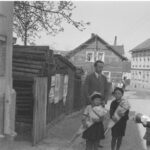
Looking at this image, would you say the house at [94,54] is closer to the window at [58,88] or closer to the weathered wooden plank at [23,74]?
the window at [58,88]

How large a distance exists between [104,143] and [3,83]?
291 cm

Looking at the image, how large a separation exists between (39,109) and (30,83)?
0.94 m

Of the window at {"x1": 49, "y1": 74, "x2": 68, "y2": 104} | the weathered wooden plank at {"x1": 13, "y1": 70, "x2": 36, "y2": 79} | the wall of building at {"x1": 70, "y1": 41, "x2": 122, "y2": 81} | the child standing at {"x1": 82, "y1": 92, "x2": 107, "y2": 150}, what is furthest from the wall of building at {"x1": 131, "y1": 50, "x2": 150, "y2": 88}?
the child standing at {"x1": 82, "y1": 92, "x2": 107, "y2": 150}

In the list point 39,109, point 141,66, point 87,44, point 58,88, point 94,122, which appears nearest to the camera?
point 94,122

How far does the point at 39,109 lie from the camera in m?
7.46

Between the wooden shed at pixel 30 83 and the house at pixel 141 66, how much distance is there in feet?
192

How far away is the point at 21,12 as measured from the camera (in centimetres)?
1195

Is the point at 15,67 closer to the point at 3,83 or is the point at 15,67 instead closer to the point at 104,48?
the point at 3,83

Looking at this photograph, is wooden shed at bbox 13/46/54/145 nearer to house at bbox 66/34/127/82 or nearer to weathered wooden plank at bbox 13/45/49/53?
weathered wooden plank at bbox 13/45/49/53

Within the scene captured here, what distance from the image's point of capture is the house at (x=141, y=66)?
220 ft

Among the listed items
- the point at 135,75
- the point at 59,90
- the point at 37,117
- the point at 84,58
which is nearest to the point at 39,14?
the point at 59,90

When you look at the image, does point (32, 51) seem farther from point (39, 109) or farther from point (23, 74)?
point (39, 109)

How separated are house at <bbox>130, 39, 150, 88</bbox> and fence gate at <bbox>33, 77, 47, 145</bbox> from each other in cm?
5909

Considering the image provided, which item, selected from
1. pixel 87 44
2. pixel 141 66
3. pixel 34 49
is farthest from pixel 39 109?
pixel 141 66
